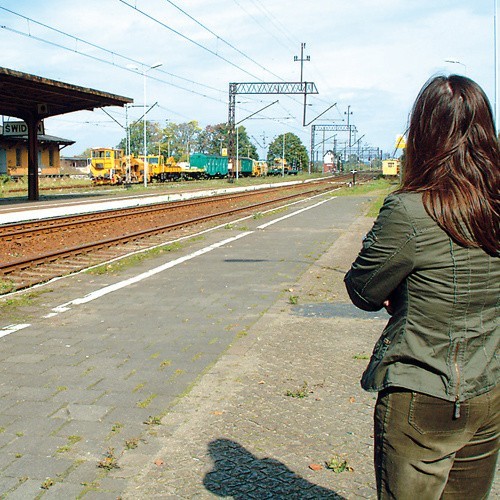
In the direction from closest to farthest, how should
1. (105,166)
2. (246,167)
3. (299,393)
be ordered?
A: (299,393) → (105,166) → (246,167)

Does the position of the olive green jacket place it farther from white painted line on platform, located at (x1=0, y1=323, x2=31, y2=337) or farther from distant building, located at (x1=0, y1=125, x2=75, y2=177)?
distant building, located at (x1=0, y1=125, x2=75, y2=177)

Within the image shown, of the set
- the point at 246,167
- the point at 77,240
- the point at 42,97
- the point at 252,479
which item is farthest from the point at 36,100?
the point at 246,167

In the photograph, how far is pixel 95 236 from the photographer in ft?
49.9

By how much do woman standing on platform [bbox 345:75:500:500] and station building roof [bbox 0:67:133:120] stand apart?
2268 centimetres

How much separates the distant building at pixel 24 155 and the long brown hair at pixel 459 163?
176 ft

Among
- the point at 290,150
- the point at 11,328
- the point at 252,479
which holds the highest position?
the point at 290,150

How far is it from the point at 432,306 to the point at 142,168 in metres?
55.0

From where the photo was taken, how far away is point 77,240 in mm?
14398

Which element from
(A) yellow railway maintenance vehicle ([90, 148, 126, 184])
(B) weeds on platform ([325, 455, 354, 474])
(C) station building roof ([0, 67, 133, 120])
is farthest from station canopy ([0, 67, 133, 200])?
(B) weeds on platform ([325, 455, 354, 474])

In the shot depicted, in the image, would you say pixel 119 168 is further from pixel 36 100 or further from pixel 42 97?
pixel 42 97

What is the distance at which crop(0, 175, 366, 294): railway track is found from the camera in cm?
1041

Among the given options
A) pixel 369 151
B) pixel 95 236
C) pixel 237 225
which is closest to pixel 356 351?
pixel 95 236

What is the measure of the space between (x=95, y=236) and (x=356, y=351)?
10258mm

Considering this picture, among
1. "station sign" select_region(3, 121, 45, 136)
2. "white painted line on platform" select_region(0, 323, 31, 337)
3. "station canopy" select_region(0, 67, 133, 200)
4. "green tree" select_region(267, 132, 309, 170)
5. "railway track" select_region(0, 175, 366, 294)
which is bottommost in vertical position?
"white painted line on platform" select_region(0, 323, 31, 337)
